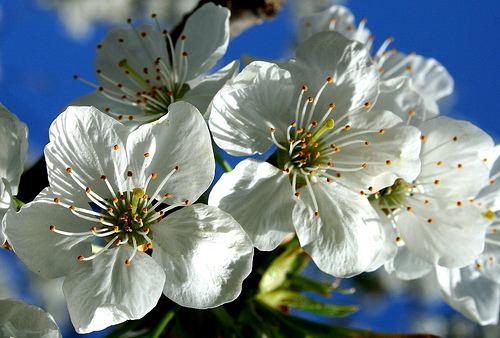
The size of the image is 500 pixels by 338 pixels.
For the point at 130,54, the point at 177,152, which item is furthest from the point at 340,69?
the point at 130,54

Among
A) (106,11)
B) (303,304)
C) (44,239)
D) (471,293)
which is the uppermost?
(44,239)

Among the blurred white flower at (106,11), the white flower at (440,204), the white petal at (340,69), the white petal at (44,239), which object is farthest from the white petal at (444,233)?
the blurred white flower at (106,11)

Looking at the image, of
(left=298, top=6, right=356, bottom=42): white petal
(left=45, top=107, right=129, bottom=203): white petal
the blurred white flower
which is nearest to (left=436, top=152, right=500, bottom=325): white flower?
(left=298, top=6, right=356, bottom=42): white petal

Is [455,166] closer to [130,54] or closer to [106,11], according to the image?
[130,54]

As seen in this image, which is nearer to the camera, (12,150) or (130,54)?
(12,150)

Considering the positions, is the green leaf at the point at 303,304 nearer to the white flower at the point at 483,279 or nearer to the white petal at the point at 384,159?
the white flower at the point at 483,279

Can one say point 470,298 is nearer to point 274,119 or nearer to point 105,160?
point 274,119
